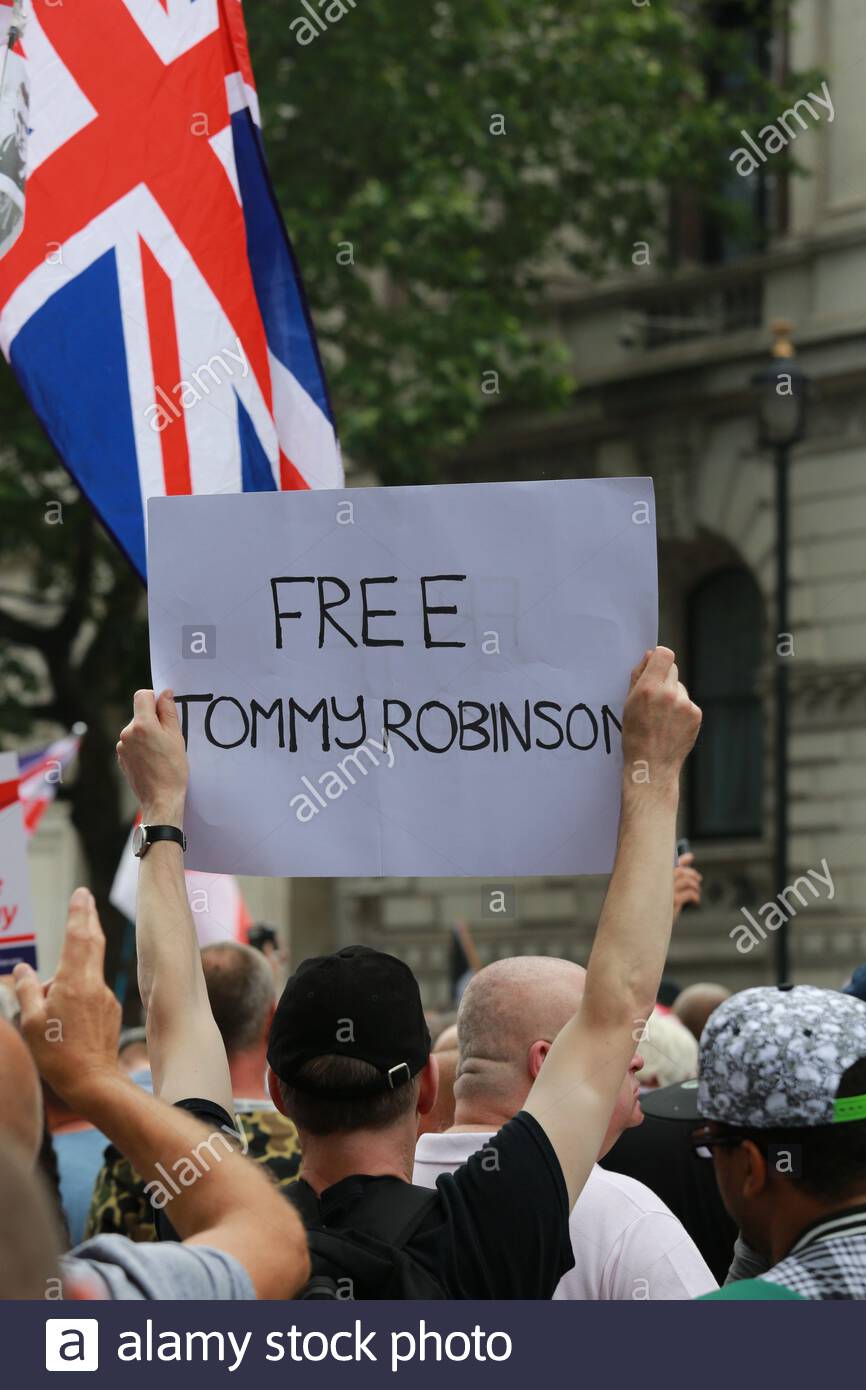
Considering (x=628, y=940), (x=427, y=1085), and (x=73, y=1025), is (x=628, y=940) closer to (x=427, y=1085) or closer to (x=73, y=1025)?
(x=427, y=1085)

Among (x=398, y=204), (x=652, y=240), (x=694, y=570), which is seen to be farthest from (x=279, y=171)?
(x=694, y=570)

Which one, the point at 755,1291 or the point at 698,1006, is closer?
the point at 755,1291

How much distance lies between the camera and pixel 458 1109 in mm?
3605

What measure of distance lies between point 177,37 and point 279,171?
13.1 metres

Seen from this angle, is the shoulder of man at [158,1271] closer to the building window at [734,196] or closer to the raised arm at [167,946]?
the raised arm at [167,946]

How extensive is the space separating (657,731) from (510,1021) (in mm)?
717

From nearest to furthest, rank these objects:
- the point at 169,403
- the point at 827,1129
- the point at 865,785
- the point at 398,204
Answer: the point at 827,1129, the point at 169,403, the point at 398,204, the point at 865,785

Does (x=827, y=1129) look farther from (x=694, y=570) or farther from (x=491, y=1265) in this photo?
(x=694, y=570)

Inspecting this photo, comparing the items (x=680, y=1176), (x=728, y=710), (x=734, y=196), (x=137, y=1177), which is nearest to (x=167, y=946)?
(x=137, y=1177)

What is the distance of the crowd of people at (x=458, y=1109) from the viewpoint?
8.32 ft

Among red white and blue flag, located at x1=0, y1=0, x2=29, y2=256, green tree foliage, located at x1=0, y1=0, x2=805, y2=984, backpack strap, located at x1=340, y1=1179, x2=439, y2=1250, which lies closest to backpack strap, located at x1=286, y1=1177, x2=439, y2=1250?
backpack strap, located at x1=340, y1=1179, x2=439, y2=1250

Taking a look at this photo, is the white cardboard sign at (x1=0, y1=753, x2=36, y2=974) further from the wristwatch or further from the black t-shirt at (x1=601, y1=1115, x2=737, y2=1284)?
the wristwatch

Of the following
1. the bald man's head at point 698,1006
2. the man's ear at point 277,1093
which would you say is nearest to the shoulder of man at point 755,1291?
Answer: the man's ear at point 277,1093

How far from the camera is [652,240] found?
69.3 ft
